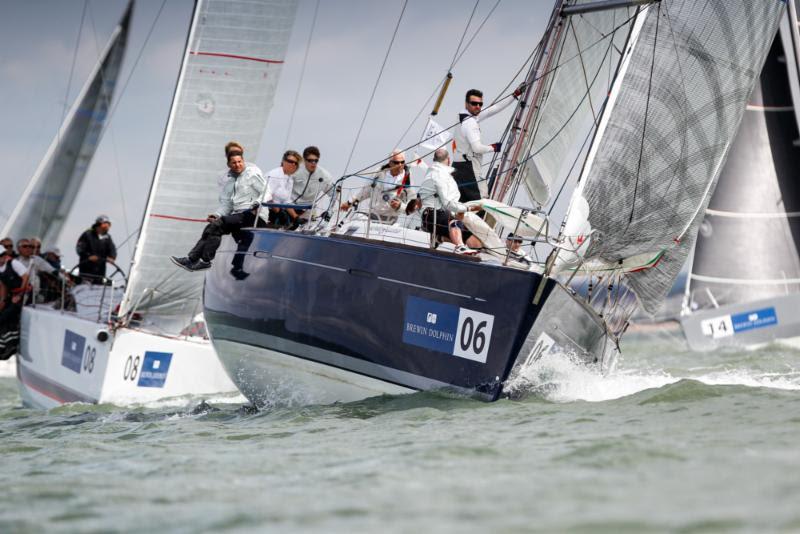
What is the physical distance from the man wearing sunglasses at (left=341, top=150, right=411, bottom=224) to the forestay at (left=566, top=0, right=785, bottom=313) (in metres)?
1.37

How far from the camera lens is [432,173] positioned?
675cm

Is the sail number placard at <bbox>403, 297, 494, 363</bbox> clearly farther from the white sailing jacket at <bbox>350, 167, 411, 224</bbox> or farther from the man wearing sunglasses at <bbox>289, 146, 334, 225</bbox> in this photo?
the man wearing sunglasses at <bbox>289, 146, 334, 225</bbox>

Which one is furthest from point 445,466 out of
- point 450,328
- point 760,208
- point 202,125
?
point 760,208

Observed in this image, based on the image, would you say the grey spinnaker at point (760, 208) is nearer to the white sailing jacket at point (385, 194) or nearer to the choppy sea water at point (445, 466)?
the white sailing jacket at point (385, 194)

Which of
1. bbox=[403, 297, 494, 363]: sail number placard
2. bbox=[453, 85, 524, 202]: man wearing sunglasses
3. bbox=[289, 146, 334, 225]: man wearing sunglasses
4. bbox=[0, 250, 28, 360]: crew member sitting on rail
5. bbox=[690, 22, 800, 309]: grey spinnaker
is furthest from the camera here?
bbox=[690, 22, 800, 309]: grey spinnaker

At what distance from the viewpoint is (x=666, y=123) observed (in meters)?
6.80

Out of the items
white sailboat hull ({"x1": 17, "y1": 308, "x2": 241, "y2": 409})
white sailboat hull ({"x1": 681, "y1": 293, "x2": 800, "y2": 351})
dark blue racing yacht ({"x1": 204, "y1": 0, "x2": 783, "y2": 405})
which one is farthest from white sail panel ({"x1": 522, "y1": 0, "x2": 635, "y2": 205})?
white sailboat hull ({"x1": 681, "y1": 293, "x2": 800, "y2": 351})

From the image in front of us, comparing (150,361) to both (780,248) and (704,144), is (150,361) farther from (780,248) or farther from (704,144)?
(780,248)

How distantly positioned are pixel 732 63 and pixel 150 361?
5537 mm

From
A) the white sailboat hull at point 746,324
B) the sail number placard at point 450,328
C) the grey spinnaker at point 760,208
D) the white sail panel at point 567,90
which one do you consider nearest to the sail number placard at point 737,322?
the white sailboat hull at point 746,324

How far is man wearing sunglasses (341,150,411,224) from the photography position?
718 centimetres

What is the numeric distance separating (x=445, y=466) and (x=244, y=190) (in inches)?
162

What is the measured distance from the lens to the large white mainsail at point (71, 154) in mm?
15570

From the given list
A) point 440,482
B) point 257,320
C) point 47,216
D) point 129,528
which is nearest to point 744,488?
point 440,482
